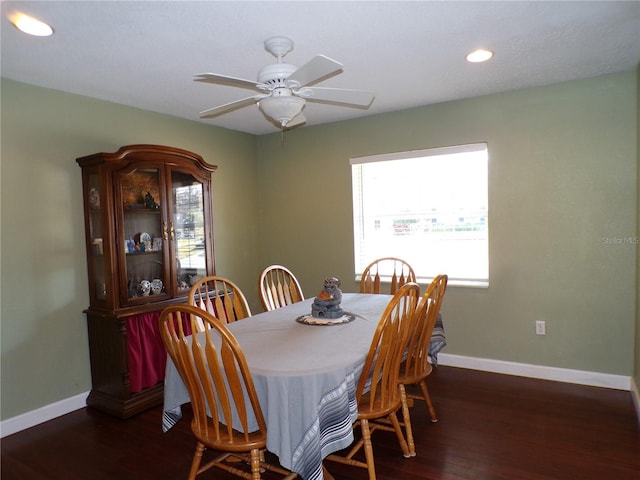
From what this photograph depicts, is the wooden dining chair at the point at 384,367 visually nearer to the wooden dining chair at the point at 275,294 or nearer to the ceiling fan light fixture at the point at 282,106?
the ceiling fan light fixture at the point at 282,106

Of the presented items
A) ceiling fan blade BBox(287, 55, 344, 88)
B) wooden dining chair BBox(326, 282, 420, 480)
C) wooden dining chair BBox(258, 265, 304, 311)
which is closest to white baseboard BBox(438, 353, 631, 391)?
wooden dining chair BBox(258, 265, 304, 311)

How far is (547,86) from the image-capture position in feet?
10.2

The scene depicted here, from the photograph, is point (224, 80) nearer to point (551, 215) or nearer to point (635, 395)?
point (551, 215)

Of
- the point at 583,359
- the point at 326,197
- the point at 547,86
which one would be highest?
the point at 547,86

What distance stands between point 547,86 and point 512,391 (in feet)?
7.40

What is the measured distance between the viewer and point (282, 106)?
6.59ft

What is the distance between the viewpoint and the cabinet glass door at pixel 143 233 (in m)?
2.97

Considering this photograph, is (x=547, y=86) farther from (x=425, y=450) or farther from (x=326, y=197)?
(x=425, y=450)

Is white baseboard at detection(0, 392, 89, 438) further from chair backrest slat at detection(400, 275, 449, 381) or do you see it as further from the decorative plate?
chair backrest slat at detection(400, 275, 449, 381)

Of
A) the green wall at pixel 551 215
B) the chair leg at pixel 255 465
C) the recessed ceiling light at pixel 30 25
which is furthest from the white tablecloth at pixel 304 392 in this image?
the green wall at pixel 551 215

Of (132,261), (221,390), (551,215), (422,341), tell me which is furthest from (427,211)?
(221,390)

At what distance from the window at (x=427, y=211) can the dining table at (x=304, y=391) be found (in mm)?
1816

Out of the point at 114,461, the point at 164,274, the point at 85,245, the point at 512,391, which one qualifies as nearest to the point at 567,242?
the point at 512,391

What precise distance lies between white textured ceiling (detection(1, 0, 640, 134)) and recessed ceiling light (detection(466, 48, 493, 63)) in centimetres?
6
